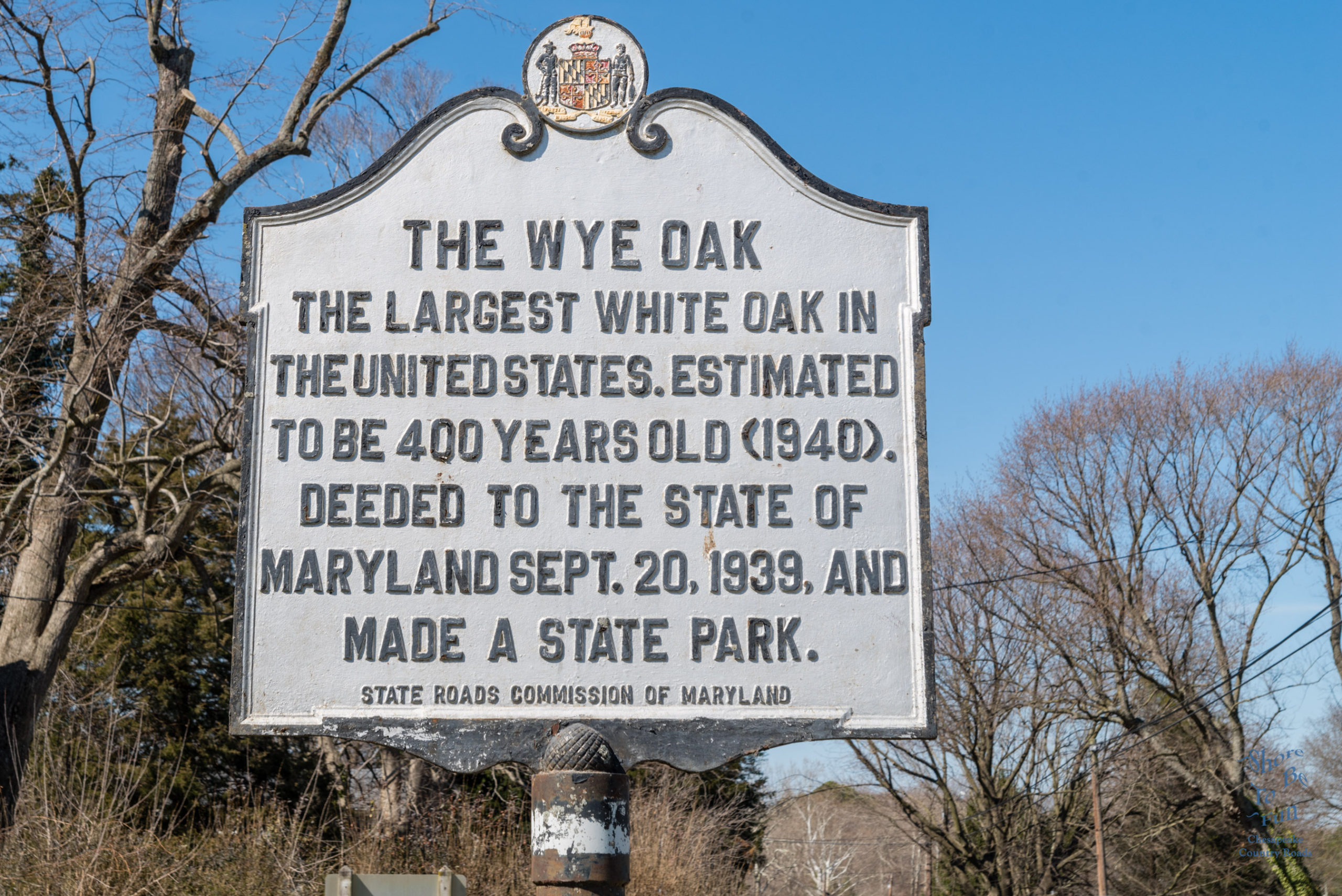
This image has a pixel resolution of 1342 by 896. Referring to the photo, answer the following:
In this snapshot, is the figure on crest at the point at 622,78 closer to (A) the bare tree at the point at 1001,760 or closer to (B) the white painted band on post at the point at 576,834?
(B) the white painted band on post at the point at 576,834

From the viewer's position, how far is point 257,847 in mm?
9414

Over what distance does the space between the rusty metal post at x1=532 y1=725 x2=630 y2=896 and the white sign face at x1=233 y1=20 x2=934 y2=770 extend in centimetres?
15

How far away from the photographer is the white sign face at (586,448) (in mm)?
4699

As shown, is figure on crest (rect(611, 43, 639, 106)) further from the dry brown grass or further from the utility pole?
the utility pole

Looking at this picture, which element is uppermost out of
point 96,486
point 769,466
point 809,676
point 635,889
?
point 96,486

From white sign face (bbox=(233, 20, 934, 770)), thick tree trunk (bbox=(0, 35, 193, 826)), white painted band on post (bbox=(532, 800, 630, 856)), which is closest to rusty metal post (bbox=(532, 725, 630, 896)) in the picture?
white painted band on post (bbox=(532, 800, 630, 856))

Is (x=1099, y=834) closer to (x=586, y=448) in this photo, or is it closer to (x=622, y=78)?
(x=586, y=448)

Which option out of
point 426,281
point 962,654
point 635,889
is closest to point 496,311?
point 426,281

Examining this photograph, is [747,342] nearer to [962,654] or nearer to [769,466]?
[769,466]

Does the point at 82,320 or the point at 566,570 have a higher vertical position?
the point at 82,320

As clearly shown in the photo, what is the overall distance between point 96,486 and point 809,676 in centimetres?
1569

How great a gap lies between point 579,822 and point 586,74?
3.13 meters

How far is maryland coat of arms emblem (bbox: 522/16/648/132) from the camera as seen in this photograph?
205 inches

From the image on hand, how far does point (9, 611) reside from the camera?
1430cm
